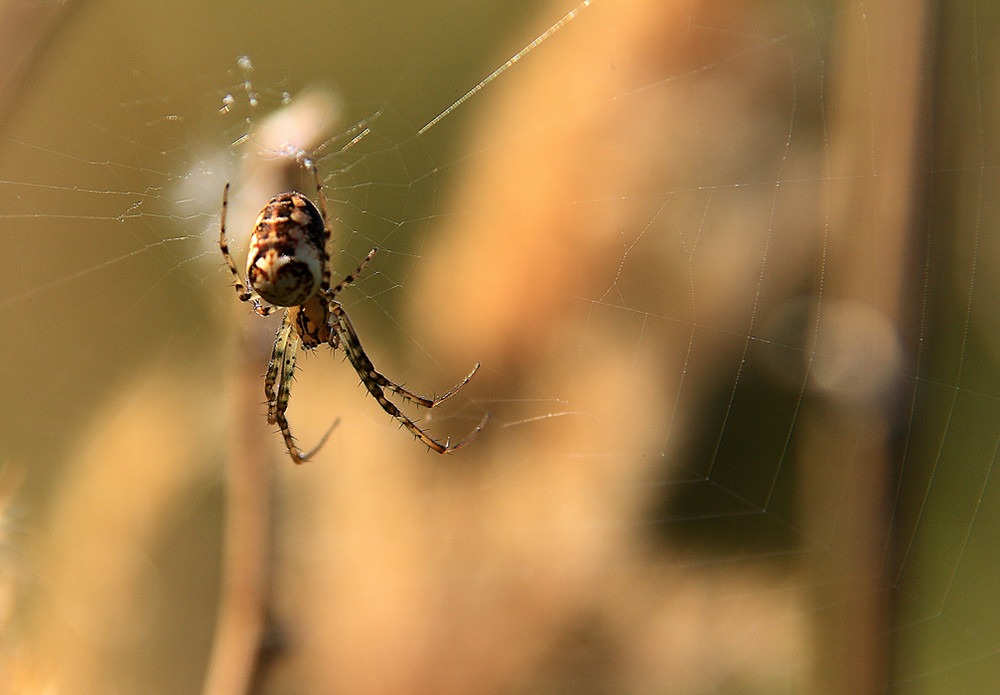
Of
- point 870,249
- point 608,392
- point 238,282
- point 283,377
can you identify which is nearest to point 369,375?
point 283,377

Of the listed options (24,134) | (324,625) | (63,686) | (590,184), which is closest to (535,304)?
(590,184)

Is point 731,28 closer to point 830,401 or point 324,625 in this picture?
point 830,401

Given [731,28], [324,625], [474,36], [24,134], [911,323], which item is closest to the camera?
[911,323]

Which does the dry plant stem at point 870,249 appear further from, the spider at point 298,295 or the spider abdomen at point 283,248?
the spider abdomen at point 283,248

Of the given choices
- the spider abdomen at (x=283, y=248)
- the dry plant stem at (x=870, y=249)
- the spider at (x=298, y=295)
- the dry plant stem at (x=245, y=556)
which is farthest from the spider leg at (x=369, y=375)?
the dry plant stem at (x=870, y=249)

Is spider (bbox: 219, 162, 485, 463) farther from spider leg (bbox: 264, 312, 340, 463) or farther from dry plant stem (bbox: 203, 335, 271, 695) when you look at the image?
dry plant stem (bbox: 203, 335, 271, 695)

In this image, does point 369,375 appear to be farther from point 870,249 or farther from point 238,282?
point 870,249
